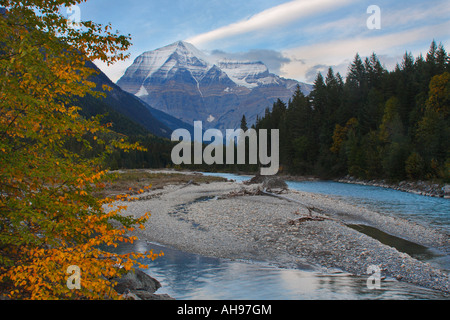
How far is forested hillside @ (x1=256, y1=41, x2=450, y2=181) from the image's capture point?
2167 inches

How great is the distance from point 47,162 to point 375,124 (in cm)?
8260

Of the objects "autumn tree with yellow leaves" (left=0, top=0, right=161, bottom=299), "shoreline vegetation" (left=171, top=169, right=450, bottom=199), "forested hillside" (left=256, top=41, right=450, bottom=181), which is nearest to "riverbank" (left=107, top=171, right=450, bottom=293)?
"autumn tree with yellow leaves" (left=0, top=0, right=161, bottom=299)

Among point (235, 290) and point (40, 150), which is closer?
point (40, 150)

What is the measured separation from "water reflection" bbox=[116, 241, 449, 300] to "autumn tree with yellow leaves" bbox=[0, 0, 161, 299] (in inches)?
195

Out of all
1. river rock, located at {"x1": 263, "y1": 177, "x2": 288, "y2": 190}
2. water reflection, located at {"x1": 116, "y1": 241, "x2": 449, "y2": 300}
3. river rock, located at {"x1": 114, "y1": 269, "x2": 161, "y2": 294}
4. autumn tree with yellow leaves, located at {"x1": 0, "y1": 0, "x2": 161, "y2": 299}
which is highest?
autumn tree with yellow leaves, located at {"x1": 0, "y1": 0, "x2": 161, "y2": 299}

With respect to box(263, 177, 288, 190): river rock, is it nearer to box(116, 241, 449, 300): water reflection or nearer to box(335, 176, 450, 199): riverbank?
box(335, 176, 450, 199): riverbank

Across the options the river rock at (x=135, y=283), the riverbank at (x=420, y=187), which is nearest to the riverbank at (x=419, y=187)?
the riverbank at (x=420, y=187)

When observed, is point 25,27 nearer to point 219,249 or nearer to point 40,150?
point 40,150

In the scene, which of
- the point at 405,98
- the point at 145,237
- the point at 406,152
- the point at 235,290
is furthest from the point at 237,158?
the point at 235,290

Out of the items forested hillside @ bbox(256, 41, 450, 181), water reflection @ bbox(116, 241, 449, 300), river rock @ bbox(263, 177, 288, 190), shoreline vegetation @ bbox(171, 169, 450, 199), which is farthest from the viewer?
forested hillside @ bbox(256, 41, 450, 181)

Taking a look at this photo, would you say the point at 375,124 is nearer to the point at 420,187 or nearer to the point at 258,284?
the point at 420,187

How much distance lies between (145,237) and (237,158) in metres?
109

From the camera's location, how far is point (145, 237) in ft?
64.1

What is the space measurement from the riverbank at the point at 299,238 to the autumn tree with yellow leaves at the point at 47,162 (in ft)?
30.8
